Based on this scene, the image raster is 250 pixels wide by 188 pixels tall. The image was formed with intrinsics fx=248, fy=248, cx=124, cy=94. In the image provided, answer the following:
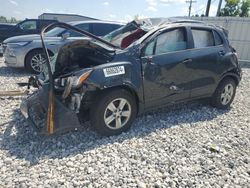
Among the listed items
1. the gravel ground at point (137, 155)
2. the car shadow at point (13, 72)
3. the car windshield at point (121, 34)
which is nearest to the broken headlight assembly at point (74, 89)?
the gravel ground at point (137, 155)

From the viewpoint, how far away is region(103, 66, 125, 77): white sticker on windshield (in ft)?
11.7

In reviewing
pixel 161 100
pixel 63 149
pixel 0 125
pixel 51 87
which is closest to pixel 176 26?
pixel 161 100

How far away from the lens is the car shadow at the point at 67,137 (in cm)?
337

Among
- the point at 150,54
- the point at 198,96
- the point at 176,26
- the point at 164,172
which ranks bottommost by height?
the point at 164,172

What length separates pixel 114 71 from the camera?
143 inches

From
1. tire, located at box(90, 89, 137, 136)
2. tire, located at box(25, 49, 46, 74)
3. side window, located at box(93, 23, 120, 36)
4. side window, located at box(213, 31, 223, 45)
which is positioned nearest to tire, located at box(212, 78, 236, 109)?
side window, located at box(213, 31, 223, 45)

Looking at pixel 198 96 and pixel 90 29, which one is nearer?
pixel 198 96

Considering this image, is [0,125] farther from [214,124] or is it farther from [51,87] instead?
[214,124]

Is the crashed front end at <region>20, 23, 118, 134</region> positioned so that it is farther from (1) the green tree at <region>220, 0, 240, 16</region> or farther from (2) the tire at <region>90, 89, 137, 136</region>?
(1) the green tree at <region>220, 0, 240, 16</region>

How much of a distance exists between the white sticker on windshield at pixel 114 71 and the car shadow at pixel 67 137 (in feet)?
3.18

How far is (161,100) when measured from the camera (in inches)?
168

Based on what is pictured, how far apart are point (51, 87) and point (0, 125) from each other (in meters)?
1.27

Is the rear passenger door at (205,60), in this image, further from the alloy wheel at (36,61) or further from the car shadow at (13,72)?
the car shadow at (13,72)

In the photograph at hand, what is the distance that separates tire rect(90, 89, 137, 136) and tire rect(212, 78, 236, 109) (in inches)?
81.4
